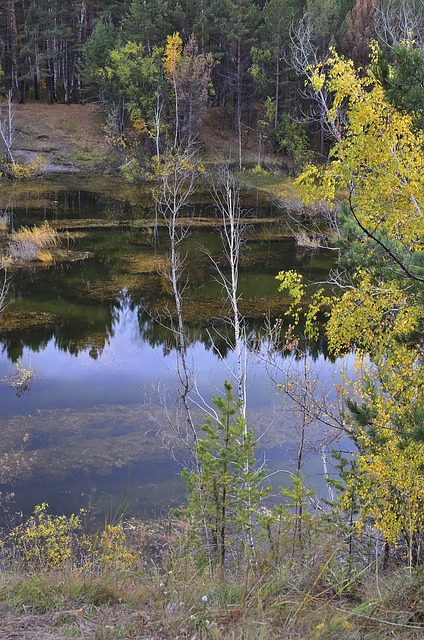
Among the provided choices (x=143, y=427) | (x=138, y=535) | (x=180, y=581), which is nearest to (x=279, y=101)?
(x=143, y=427)

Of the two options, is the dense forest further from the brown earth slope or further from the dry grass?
the dry grass

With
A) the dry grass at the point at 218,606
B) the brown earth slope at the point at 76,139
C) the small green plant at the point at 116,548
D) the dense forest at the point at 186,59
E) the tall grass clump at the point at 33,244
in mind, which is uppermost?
the dense forest at the point at 186,59

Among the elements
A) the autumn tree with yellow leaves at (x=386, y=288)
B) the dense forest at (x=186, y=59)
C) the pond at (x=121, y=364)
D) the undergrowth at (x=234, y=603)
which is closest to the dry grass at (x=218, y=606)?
Answer: the undergrowth at (x=234, y=603)

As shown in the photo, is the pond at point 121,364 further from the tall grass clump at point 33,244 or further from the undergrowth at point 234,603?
the undergrowth at point 234,603

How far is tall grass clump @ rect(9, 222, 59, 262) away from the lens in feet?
84.4

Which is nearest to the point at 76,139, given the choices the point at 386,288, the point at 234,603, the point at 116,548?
the point at 116,548

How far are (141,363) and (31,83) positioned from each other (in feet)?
172

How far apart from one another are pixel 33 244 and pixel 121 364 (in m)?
11.7

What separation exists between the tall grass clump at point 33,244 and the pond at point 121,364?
999mm

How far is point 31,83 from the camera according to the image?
59.9m

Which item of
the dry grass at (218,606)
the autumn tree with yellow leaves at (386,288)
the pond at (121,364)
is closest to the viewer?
the dry grass at (218,606)

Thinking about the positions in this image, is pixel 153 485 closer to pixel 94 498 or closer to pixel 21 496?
pixel 94 498

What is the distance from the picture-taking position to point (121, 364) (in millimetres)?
17000

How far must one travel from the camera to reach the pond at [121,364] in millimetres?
11773
